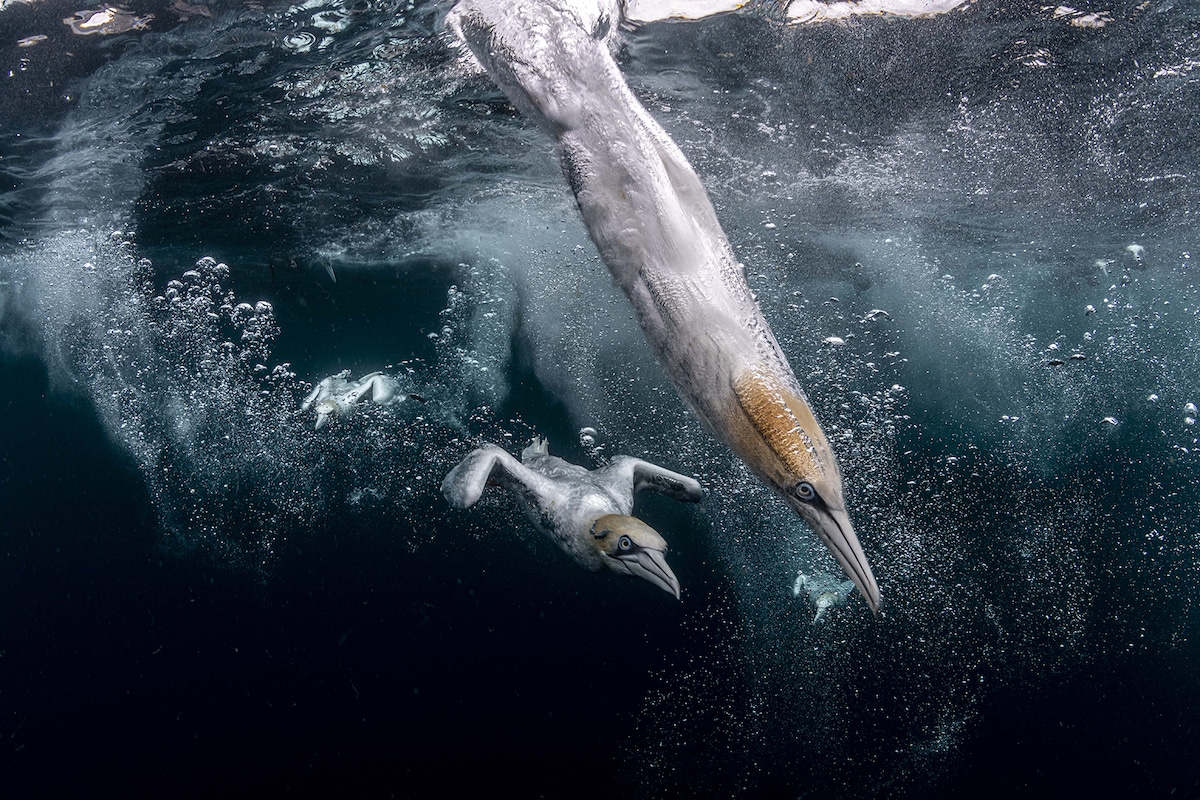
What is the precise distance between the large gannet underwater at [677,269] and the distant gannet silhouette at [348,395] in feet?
38.6

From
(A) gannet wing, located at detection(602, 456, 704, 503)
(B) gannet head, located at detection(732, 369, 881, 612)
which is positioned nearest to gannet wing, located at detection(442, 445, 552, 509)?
(A) gannet wing, located at detection(602, 456, 704, 503)

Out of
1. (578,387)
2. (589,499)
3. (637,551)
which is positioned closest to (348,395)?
(578,387)

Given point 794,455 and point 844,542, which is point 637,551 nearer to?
point 844,542

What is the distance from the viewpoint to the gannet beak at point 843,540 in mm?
1746

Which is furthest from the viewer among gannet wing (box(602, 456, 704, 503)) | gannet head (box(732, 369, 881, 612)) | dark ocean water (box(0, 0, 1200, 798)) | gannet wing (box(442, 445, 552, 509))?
dark ocean water (box(0, 0, 1200, 798))

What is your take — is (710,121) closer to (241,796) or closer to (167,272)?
(167,272)

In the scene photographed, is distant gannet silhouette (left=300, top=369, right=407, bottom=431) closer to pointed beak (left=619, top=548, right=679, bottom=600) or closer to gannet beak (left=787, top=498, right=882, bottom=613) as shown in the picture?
pointed beak (left=619, top=548, right=679, bottom=600)

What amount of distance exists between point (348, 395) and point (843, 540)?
14341 millimetres

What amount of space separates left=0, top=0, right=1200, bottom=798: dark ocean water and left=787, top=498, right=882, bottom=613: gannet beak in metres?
5.68

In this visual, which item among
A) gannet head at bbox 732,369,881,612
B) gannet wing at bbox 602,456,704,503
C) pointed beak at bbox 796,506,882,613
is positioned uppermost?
gannet head at bbox 732,369,881,612

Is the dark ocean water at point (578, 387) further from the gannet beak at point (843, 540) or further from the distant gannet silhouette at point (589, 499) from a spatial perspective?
the gannet beak at point (843, 540)

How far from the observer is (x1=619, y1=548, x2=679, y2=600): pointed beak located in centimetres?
275

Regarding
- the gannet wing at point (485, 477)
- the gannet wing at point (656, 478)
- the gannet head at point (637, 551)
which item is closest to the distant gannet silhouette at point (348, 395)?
the gannet wing at point (485, 477)

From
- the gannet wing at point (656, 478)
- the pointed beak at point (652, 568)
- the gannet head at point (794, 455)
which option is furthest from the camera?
the gannet wing at point (656, 478)
